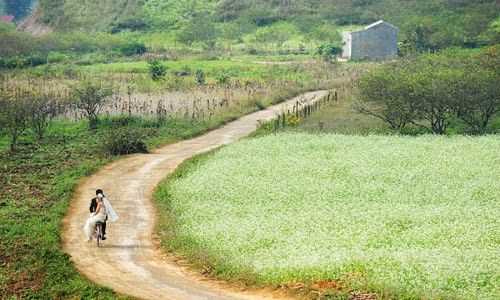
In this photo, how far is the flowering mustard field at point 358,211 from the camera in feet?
63.4

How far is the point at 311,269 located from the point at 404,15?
341 feet

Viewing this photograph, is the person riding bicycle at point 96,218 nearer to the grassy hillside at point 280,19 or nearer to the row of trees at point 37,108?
the row of trees at point 37,108

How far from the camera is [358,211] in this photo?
2555 cm

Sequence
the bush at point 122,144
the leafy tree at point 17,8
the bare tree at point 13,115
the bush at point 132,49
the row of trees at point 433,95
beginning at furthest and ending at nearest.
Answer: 1. the leafy tree at point 17,8
2. the bush at point 132,49
3. the row of trees at point 433,95
4. the bare tree at point 13,115
5. the bush at point 122,144

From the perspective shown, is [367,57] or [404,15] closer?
[367,57]

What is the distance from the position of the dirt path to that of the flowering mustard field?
3.74 feet

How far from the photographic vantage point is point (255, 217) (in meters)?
25.2

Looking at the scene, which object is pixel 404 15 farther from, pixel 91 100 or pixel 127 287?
pixel 127 287

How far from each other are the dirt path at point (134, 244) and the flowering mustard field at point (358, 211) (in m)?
1.14

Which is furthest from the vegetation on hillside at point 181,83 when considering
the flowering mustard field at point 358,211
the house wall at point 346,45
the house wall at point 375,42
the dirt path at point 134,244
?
the house wall at point 375,42

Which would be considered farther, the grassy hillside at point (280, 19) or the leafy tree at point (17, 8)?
the leafy tree at point (17, 8)

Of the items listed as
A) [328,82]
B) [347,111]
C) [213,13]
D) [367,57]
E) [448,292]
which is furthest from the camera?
[213,13]

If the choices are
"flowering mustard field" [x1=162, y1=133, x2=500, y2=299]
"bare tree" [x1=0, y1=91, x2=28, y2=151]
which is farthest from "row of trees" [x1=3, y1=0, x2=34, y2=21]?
"flowering mustard field" [x1=162, y1=133, x2=500, y2=299]

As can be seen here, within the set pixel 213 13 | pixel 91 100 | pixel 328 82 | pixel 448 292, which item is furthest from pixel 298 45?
pixel 448 292
